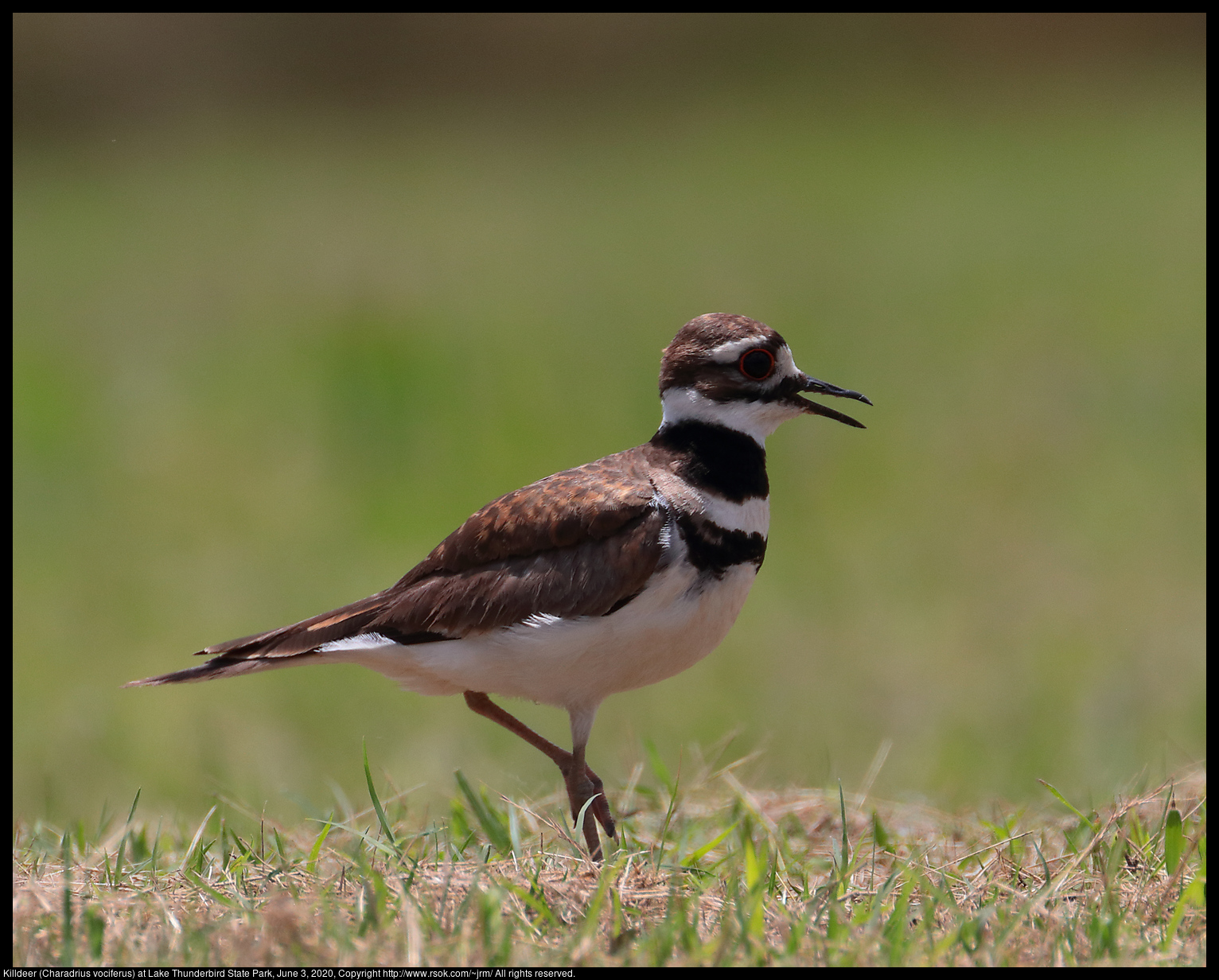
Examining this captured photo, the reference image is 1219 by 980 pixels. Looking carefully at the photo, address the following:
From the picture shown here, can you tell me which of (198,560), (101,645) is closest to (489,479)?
(198,560)

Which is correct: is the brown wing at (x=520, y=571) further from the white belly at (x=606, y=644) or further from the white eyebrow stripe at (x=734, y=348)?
the white eyebrow stripe at (x=734, y=348)

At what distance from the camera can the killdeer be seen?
454 centimetres

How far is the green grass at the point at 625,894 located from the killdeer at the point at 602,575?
476 mm

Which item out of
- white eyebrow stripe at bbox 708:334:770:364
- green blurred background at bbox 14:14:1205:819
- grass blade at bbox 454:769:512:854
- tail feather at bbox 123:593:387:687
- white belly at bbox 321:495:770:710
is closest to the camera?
white belly at bbox 321:495:770:710

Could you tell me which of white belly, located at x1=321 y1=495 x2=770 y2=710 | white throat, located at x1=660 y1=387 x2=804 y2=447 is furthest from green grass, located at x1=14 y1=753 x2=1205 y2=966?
white throat, located at x1=660 y1=387 x2=804 y2=447

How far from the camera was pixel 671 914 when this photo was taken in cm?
382

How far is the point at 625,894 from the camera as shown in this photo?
4000mm

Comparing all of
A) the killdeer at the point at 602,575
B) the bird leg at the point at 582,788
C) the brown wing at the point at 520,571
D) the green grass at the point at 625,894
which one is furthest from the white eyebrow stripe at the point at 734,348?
the green grass at the point at 625,894

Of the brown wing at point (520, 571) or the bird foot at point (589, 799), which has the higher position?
the brown wing at point (520, 571)

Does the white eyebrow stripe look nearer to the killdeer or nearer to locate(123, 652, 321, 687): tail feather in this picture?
the killdeer

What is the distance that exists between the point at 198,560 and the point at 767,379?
900 centimetres

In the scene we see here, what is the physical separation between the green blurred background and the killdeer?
161cm

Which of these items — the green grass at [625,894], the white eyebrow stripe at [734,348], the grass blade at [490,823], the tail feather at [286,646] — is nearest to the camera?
the green grass at [625,894]

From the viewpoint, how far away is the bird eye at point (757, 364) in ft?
15.6
